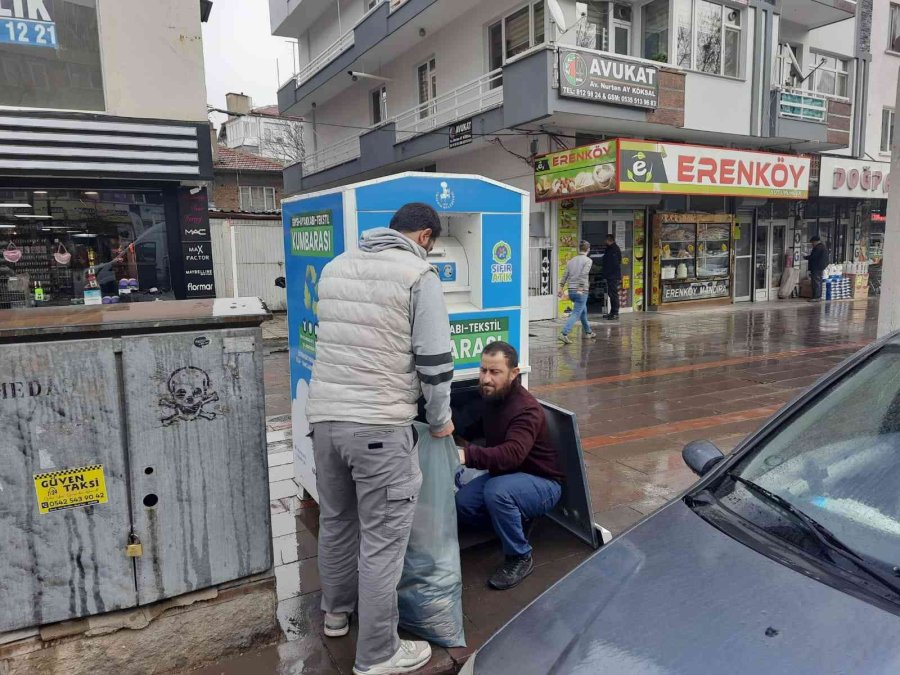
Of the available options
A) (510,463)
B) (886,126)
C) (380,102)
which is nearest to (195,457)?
(510,463)

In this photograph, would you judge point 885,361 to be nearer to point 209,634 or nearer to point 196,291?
point 209,634

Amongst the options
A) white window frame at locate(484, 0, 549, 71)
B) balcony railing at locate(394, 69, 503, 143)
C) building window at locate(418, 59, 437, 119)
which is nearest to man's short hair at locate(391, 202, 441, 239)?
white window frame at locate(484, 0, 549, 71)

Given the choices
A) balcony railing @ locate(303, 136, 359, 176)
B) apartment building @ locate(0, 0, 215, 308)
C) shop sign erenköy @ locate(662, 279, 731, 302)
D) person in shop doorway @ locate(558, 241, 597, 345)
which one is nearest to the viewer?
apartment building @ locate(0, 0, 215, 308)

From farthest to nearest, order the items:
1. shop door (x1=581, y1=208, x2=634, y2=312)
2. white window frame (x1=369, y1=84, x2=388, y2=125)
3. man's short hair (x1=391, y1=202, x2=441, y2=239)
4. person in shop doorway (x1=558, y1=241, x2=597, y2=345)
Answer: white window frame (x1=369, y1=84, x2=388, y2=125) → shop door (x1=581, y1=208, x2=634, y2=312) → person in shop doorway (x1=558, y1=241, x2=597, y2=345) → man's short hair (x1=391, y1=202, x2=441, y2=239)

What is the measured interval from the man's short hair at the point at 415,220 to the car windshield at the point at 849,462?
152 centimetres

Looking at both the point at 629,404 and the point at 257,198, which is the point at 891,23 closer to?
the point at 629,404

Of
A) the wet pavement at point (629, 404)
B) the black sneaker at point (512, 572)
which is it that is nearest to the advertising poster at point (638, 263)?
the wet pavement at point (629, 404)

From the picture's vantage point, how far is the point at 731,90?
1459 centimetres

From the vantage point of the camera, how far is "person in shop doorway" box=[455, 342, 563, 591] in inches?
127

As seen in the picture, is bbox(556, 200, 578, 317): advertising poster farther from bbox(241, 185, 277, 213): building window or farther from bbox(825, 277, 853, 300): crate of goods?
bbox(241, 185, 277, 213): building window

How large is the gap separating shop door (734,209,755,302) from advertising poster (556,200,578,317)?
19.2 feet

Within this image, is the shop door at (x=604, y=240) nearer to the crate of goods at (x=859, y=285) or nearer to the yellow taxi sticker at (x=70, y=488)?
the crate of goods at (x=859, y=285)

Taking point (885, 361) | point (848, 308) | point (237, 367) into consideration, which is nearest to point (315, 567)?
point (237, 367)

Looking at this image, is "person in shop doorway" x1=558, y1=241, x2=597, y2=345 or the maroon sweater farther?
"person in shop doorway" x1=558, y1=241, x2=597, y2=345
